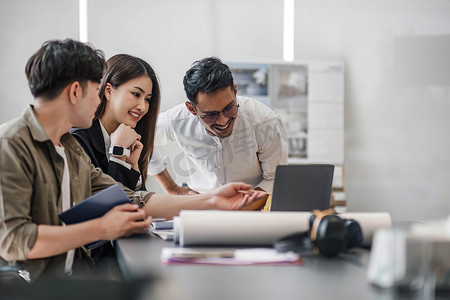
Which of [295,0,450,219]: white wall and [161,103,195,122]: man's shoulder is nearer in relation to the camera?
[161,103,195,122]: man's shoulder

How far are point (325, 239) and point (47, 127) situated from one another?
0.90 metres

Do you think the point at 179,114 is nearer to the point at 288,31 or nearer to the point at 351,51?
the point at 288,31

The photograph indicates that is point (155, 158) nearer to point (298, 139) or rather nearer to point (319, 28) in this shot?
point (298, 139)

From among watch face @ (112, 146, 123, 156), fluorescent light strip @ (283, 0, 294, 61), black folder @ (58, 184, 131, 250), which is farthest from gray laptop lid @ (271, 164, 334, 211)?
fluorescent light strip @ (283, 0, 294, 61)

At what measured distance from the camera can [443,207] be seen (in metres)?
5.76

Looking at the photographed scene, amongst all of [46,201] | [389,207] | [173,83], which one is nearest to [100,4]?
[173,83]

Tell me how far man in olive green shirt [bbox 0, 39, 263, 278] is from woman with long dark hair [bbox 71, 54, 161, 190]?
65 cm

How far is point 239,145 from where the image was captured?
10.5ft

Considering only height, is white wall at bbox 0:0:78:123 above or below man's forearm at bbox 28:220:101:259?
above

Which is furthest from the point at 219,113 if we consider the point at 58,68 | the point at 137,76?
the point at 58,68

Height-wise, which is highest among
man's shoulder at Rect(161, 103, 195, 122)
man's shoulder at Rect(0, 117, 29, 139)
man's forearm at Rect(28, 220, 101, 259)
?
man's shoulder at Rect(0, 117, 29, 139)

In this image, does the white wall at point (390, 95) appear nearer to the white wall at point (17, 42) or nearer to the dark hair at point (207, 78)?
the white wall at point (17, 42)

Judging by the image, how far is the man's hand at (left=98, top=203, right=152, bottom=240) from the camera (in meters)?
1.45

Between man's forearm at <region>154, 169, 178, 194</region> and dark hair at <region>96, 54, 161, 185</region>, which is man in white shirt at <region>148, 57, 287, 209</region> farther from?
dark hair at <region>96, 54, 161, 185</region>
